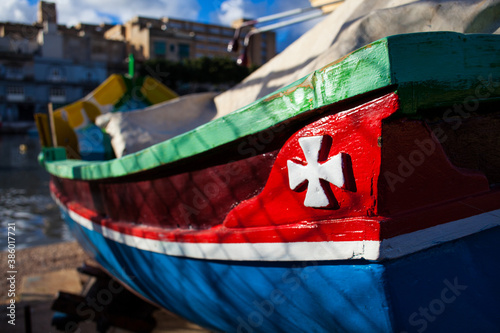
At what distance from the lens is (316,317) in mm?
1692

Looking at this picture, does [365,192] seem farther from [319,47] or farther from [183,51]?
[183,51]

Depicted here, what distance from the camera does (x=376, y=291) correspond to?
1435 millimetres

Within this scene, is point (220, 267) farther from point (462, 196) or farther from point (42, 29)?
point (42, 29)

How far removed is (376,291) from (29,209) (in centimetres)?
996

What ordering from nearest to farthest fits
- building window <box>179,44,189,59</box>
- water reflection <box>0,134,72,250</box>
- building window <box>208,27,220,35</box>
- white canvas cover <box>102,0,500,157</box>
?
white canvas cover <box>102,0,500,157</box> → water reflection <box>0,134,72,250</box> → building window <box>179,44,189,59</box> → building window <box>208,27,220,35</box>

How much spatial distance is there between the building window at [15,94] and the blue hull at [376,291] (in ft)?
151

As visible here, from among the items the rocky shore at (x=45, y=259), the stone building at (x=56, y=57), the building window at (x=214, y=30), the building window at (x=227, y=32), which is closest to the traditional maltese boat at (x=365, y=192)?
the rocky shore at (x=45, y=259)

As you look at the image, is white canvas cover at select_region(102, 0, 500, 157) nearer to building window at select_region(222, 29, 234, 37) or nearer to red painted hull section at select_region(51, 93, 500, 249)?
red painted hull section at select_region(51, 93, 500, 249)

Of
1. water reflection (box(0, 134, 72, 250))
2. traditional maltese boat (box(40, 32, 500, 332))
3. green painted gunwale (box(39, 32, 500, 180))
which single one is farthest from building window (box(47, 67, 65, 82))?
green painted gunwale (box(39, 32, 500, 180))

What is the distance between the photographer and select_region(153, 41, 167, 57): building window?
48375 millimetres

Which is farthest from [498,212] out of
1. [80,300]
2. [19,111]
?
[19,111]

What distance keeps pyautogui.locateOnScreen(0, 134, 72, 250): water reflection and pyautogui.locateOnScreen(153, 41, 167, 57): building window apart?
34.6m

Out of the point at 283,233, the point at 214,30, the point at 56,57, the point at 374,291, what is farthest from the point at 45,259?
the point at 214,30

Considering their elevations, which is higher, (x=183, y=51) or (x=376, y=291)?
(x=183, y=51)
